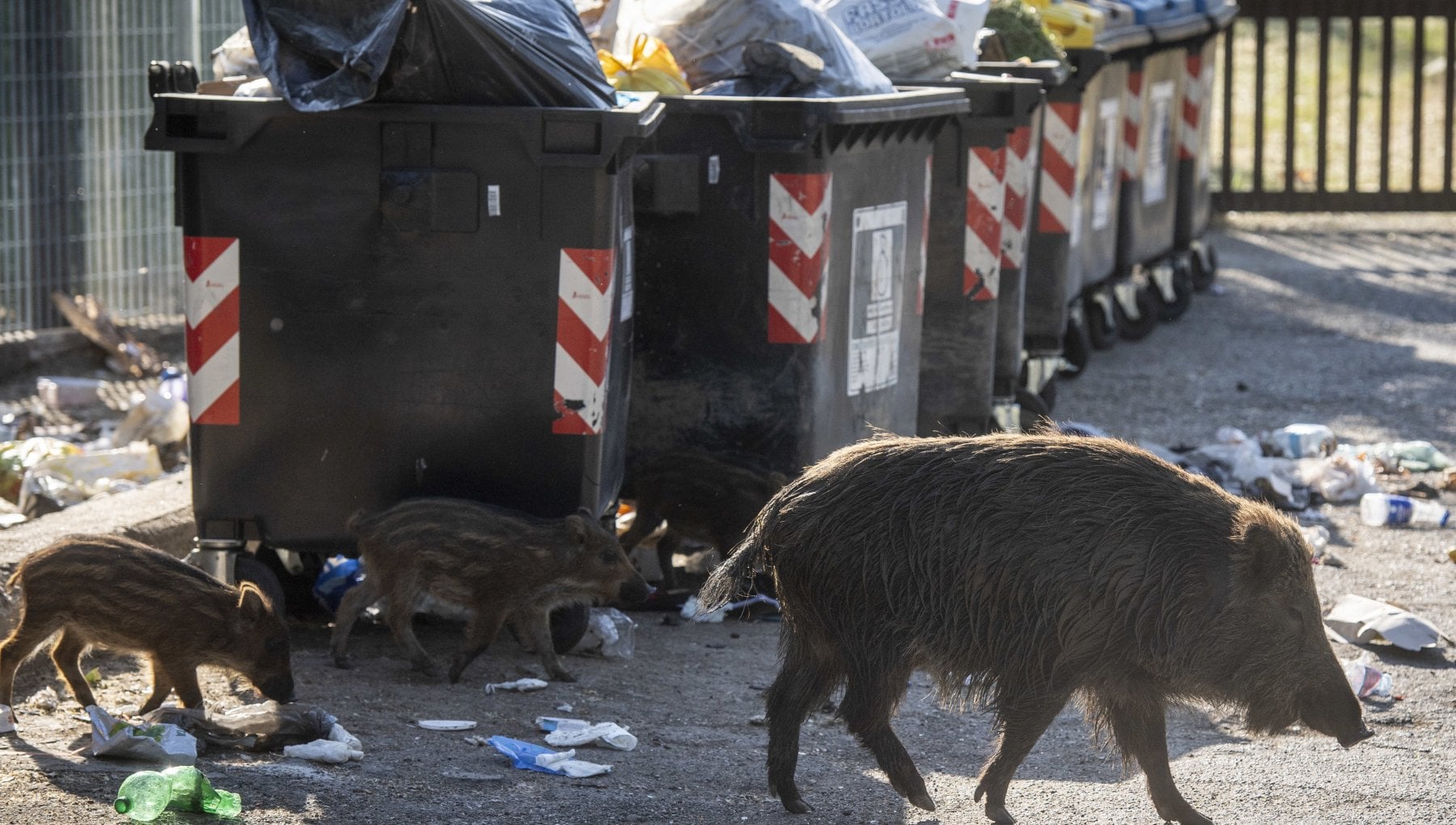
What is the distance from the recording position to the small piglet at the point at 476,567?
5.69 meters

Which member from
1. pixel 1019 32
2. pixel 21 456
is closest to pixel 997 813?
pixel 21 456

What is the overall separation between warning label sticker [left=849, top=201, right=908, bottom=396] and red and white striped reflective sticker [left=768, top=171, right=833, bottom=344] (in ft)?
1.10

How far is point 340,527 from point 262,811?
1.51 meters

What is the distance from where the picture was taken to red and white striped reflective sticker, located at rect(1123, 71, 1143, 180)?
12305 mm

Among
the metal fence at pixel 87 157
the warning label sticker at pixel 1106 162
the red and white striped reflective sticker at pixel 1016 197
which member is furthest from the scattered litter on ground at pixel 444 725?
the warning label sticker at pixel 1106 162

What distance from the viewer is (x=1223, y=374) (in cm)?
1157

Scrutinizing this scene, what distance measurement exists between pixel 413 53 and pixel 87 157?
220 inches

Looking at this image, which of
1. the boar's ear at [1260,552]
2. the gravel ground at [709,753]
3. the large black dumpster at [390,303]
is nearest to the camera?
the boar's ear at [1260,552]

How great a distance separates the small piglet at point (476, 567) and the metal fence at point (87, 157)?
17.0 ft

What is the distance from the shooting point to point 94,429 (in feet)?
30.4

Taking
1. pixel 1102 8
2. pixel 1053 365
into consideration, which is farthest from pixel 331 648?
pixel 1102 8

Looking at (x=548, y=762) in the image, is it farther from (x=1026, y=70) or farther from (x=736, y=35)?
(x=1026, y=70)

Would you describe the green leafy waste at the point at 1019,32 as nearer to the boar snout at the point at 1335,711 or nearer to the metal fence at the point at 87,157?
the metal fence at the point at 87,157

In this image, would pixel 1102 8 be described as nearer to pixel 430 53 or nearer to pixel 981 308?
pixel 981 308
